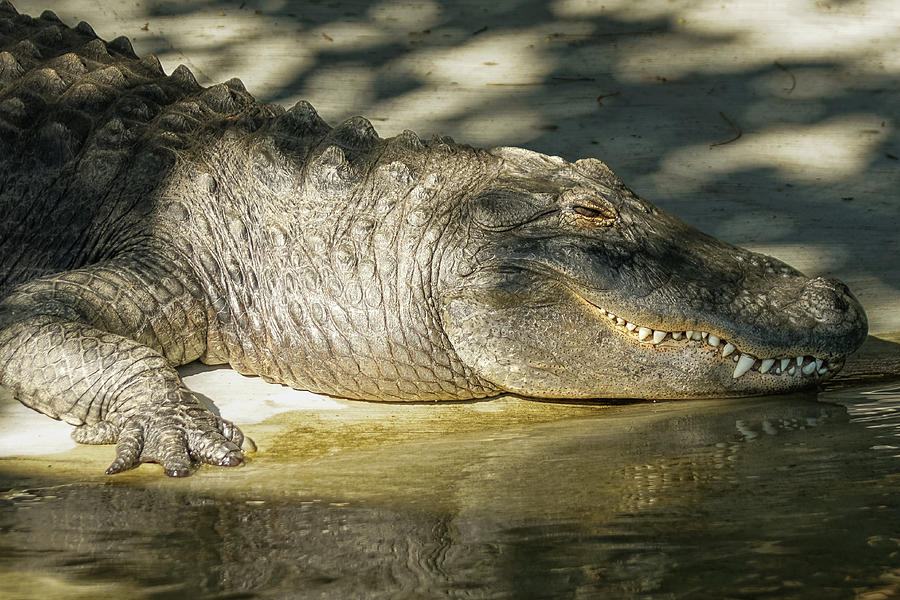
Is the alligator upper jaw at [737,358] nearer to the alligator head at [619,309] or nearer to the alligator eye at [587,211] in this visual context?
the alligator head at [619,309]

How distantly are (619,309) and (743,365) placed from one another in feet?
1.60

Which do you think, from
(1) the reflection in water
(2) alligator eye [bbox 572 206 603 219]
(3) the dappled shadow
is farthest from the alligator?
(3) the dappled shadow

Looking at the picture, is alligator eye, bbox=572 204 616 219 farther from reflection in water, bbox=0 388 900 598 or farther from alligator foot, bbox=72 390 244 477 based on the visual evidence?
alligator foot, bbox=72 390 244 477

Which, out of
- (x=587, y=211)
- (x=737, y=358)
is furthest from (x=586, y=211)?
(x=737, y=358)

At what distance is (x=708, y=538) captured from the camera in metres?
2.29

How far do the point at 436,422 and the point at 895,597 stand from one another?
1.94 metres

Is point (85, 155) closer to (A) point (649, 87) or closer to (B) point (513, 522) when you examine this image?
(B) point (513, 522)

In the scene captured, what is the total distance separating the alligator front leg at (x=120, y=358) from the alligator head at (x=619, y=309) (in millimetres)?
1009

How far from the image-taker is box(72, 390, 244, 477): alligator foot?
3.13 metres

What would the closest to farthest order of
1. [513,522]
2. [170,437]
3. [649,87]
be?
[513,522]
[170,437]
[649,87]

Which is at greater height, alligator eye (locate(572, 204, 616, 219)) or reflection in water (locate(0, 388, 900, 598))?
alligator eye (locate(572, 204, 616, 219))

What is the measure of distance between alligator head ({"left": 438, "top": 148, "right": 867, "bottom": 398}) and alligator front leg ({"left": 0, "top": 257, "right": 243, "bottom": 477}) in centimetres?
101

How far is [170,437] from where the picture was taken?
126 inches

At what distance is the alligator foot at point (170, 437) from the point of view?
313 centimetres
